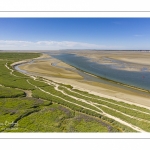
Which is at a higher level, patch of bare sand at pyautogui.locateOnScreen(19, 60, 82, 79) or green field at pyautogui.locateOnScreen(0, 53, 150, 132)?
patch of bare sand at pyautogui.locateOnScreen(19, 60, 82, 79)

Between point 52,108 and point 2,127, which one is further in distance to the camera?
point 52,108

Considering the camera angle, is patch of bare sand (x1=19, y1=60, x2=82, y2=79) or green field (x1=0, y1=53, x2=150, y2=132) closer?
green field (x1=0, y1=53, x2=150, y2=132)

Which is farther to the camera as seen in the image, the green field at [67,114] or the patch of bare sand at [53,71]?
the patch of bare sand at [53,71]

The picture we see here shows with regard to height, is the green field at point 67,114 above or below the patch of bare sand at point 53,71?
below

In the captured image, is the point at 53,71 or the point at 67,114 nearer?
the point at 67,114

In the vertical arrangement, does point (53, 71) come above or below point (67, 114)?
above
